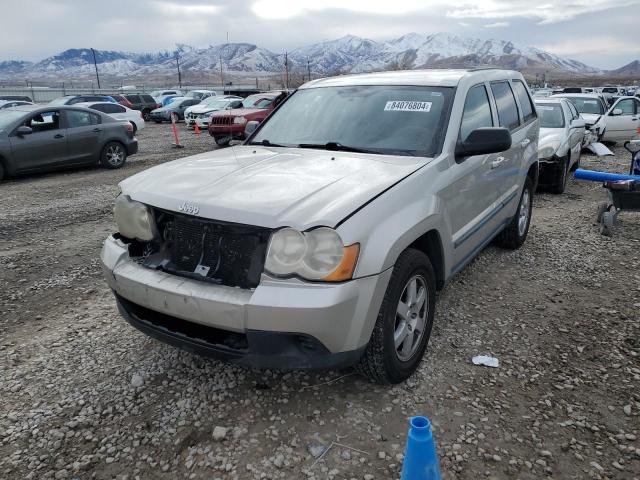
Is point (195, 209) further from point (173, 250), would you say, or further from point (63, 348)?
point (63, 348)

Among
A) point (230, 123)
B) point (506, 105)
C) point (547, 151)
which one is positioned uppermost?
point (506, 105)

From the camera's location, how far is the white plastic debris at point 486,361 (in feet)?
10.7

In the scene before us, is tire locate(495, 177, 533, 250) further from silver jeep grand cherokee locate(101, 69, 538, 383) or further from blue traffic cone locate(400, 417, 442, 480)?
blue traffic cone locate(400, 417, 442, 480)

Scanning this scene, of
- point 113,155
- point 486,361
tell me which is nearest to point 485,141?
point 486,361

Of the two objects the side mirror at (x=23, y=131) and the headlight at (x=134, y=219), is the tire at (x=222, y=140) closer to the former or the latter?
the side mirror at (x=23, y=131)

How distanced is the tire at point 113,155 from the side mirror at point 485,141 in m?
10.0

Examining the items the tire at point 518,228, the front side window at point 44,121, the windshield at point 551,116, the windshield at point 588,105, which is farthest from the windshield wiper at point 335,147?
the windshield at point 588,105

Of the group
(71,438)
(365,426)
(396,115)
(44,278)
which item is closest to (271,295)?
(365,426)

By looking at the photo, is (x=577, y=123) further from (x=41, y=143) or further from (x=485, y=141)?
(x=41, y=143)

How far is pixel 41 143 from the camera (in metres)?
10.1

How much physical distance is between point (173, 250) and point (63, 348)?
143cm

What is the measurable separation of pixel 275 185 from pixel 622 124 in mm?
14310

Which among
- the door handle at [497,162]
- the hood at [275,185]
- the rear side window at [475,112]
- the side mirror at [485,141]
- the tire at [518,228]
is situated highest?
the rear side window at [475,112]

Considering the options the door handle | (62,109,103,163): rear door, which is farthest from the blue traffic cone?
(62,109,103,163): rear door
